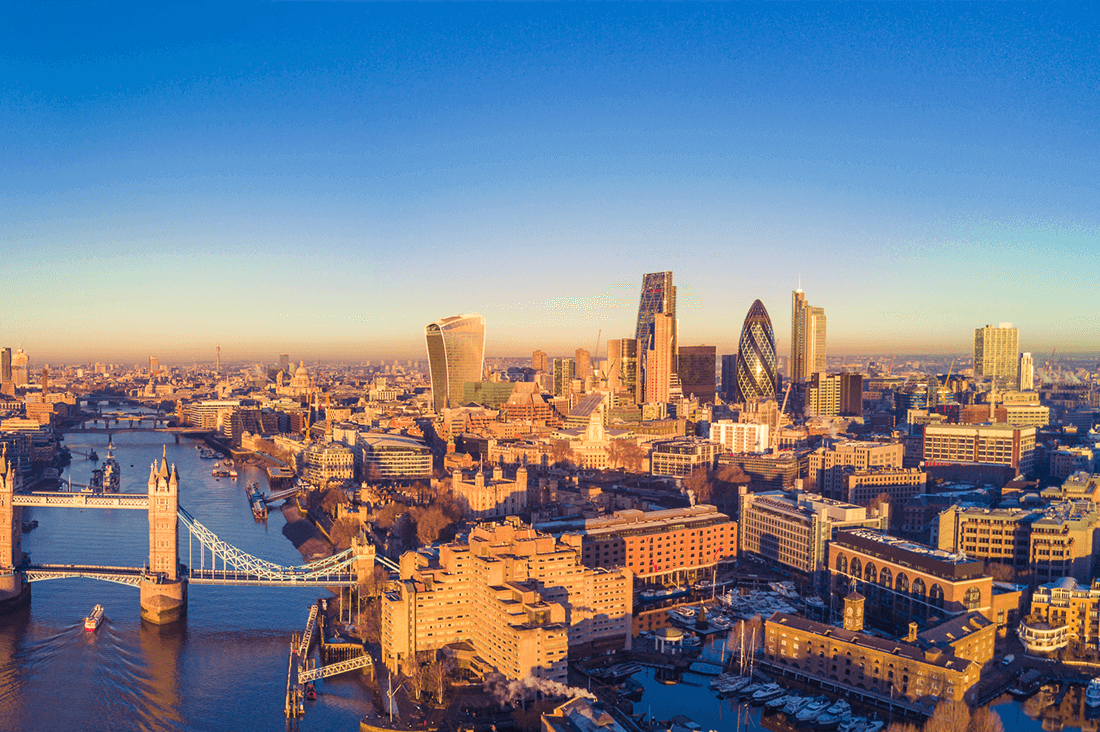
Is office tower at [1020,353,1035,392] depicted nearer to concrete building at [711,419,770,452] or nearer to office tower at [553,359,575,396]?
concrete building at [711,419,770,452]

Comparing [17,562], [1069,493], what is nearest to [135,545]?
[17,562]

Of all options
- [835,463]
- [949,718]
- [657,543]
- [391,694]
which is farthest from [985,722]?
[835,463]

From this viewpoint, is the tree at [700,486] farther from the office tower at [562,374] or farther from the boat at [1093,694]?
the office tower at [562,374]

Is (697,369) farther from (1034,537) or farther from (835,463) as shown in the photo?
(1034,537)

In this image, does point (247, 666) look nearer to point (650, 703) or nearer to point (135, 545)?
point (650, 703)

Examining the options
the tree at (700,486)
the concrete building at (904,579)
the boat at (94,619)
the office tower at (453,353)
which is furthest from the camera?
the office tower at (453,353)

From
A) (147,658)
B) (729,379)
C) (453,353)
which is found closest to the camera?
(147,658)

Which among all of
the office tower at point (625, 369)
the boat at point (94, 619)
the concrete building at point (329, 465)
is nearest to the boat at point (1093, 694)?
the boat at point (94, 619)
